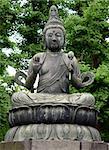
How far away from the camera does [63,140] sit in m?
7.23

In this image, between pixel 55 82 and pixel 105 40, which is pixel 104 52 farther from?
pixel 55 82

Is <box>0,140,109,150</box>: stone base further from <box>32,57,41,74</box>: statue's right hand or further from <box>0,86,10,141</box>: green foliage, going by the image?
<box>0,86,10,141</box>: green foliage

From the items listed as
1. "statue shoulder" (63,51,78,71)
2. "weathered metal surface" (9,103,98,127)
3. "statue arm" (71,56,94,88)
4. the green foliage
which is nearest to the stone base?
"weathered metal surface" (9,103,98,127)

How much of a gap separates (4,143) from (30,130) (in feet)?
1.58

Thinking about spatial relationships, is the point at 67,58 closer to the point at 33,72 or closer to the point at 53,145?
the point at 33,72

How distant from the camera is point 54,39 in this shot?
28.7 ft

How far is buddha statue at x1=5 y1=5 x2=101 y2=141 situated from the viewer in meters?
7.59

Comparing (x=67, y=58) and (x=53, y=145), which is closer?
(x=53, y=145)

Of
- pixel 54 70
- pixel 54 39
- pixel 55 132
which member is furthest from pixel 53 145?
pixel 54 39

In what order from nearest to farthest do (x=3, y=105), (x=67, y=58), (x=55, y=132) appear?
(x=55, y=132) < (x=67, y=58) < (x=3, y=105)

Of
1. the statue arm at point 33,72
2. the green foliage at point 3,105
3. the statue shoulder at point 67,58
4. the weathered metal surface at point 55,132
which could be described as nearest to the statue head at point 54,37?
the statue shoulder at point 67,58

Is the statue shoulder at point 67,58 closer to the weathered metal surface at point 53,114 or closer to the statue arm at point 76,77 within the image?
the statue arm at point 76,77

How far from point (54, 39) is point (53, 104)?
1551 millimetres

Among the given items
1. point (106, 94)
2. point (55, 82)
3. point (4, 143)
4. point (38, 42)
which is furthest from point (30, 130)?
point (38, 42)
